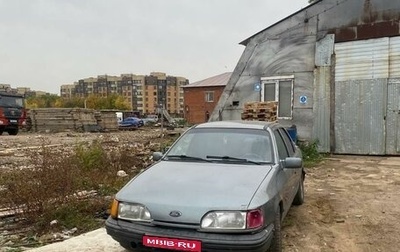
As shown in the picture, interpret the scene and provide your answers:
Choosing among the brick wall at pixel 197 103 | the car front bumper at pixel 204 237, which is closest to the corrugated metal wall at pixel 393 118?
the car front bumper at pixel 204 237

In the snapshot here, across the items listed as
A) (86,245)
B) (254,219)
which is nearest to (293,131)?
(86,245)

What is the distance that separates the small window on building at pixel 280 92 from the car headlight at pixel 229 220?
418 inches

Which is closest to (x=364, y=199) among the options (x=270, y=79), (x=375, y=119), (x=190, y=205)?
(x=190, y=205)

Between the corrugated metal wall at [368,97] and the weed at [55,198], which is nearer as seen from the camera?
the weed at [55,198]

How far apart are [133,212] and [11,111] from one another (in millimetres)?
21271

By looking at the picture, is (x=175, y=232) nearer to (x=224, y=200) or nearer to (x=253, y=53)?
(x=224, y=200)

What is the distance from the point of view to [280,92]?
44.7ft

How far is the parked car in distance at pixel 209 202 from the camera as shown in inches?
127

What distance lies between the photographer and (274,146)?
457 centimetres

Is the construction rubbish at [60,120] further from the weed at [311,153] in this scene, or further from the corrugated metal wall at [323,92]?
the corrugated metal wall at [323,92]

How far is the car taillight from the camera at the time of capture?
3.23m

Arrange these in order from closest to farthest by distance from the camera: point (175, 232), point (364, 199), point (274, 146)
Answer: point (175, 232)
point (274, 146)
point (364, 199)

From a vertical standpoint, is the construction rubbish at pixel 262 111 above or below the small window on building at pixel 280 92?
below

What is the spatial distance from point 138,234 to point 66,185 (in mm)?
2777
